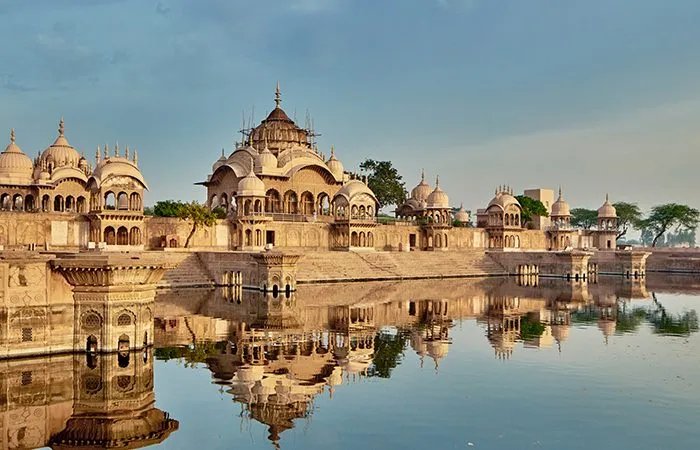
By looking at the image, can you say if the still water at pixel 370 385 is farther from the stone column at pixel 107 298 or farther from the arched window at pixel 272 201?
the arched window at pixel 272 201

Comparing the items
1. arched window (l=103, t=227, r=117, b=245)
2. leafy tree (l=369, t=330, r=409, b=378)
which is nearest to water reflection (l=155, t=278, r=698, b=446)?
leafy tree (l=369, t=330, r=409, b=378)

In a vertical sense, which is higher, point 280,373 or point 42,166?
point 42,166

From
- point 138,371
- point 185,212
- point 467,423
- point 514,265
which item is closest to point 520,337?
point 467,423

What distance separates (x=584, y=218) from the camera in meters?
83.6

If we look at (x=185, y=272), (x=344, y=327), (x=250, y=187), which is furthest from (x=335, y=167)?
(x=344, y=327)

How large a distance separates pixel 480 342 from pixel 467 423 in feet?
24.5

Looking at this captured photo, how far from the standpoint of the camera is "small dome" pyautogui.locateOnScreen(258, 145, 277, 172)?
142 feet

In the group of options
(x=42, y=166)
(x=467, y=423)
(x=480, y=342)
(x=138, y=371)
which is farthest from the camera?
(x=42, y=166)

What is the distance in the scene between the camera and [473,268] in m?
41.9

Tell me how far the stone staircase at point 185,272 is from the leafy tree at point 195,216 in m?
4.03

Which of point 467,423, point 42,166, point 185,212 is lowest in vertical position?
point 467,423

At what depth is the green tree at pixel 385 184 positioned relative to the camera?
53.7m

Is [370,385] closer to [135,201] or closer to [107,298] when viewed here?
[107,298]

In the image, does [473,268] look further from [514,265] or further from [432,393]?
[432,393]
